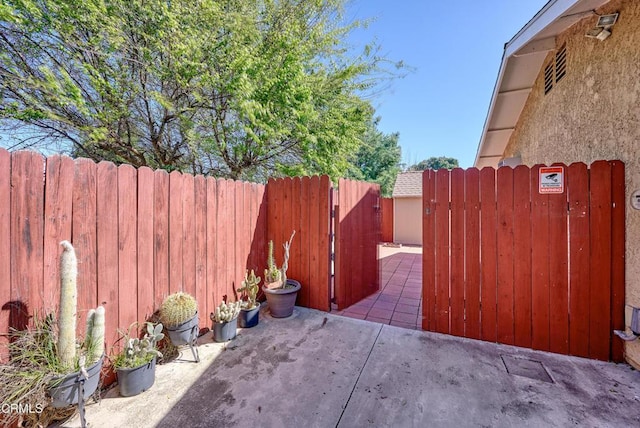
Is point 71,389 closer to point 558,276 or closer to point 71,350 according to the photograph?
point 71,350

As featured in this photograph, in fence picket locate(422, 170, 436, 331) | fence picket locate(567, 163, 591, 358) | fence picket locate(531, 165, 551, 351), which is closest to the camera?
fence picket locate(567, 163, 591, 358)

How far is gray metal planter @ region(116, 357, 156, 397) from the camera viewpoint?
6.82ft

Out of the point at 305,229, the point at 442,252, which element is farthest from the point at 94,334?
the point at 442,252

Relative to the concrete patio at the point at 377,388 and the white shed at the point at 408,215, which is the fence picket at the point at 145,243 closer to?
the concrete patio at the point at 377,388

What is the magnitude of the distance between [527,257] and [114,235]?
14.3 ft

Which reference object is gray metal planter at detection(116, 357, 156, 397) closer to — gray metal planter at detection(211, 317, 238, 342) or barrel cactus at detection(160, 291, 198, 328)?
barrel cactus at detection(160, 291, 198, 328)

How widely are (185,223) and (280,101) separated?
3.94 metres

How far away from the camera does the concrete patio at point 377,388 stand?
1854 millimetres

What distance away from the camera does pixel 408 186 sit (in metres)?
12.0

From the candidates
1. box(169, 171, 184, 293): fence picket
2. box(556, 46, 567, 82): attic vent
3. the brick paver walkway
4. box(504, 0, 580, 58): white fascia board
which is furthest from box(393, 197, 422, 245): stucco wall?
box(169, 171, 184, 293): fence picket

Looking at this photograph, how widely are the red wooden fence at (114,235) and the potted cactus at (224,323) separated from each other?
32cm

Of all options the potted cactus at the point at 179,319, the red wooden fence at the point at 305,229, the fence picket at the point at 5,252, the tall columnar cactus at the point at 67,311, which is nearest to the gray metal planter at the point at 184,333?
the potted cactus at the point at 179,319

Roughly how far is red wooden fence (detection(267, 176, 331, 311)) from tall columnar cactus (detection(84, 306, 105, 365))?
8.32 feet

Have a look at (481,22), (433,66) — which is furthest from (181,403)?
(433,66)
